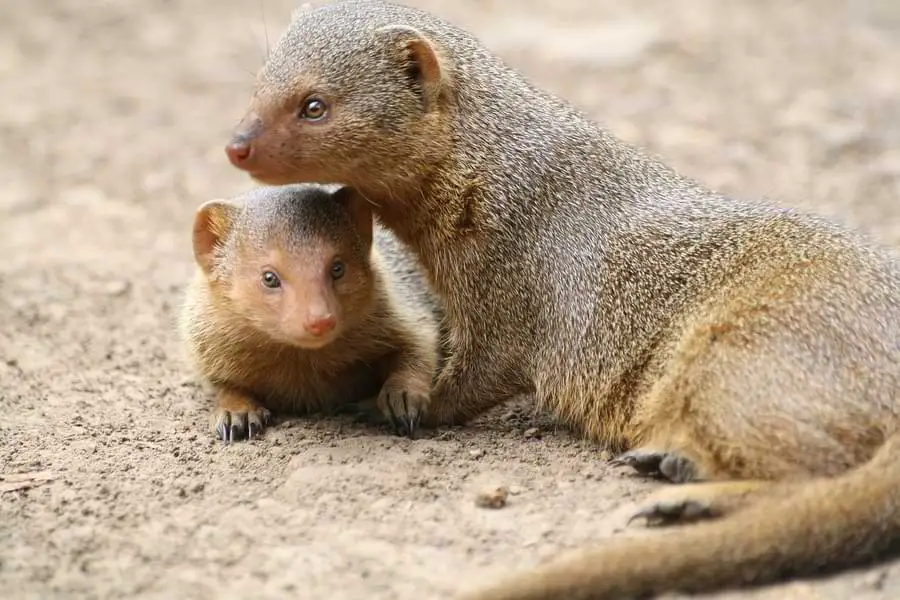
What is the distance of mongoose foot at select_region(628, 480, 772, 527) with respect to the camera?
3.40m

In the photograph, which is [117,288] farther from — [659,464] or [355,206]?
[659,464]

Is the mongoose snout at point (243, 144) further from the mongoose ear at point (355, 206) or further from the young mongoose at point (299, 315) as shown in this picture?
the mongoose ear at point (355, 206)

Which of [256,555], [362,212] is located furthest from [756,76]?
[256,555]

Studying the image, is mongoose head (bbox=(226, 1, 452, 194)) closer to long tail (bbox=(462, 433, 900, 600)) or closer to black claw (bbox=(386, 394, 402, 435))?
black claw (bbox=(386, 394, 402, 435))

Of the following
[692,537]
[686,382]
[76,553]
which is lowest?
[76,553]

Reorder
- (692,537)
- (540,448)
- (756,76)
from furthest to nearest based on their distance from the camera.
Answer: (756,76)
(540,448)
(692,537)

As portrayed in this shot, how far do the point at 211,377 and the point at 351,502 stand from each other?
4.07 ft

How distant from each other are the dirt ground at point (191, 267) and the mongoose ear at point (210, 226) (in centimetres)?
66

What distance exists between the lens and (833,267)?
3762mm

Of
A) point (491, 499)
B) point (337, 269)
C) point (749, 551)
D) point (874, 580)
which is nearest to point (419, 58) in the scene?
point (337, 269)

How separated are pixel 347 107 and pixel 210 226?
0.82m

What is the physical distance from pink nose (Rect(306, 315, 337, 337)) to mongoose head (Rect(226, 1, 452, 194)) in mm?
524

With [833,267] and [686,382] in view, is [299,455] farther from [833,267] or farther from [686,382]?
[833,267]

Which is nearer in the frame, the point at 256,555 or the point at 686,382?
the point at 256,555
